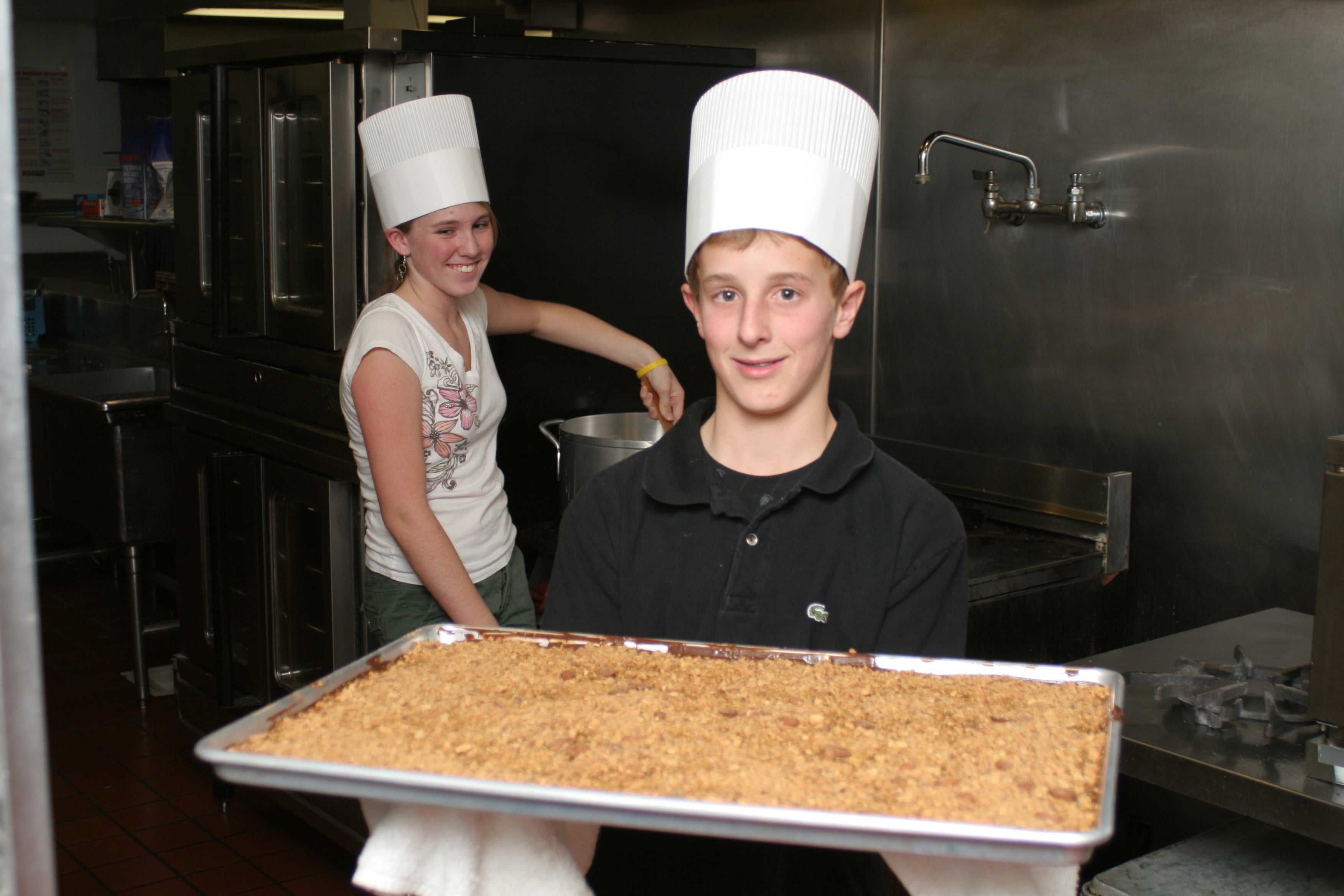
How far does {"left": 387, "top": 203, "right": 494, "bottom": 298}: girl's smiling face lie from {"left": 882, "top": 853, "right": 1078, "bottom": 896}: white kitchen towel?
143cm

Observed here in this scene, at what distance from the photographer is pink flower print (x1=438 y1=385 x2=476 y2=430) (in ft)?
6.60

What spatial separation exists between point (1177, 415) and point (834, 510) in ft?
4.01

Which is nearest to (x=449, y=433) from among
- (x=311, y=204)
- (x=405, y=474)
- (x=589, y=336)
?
(x=405, y=474)

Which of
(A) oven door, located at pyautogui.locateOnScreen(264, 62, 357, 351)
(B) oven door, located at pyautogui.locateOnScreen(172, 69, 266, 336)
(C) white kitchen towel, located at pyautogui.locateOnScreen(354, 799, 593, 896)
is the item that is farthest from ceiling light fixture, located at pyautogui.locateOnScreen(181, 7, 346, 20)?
(C) white kitchen towel, located at pyautogui.locateOnScreen(354, 799, 593, 896)

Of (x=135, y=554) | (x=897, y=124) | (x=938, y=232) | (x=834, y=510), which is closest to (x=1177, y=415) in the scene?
(x=938, y=232)

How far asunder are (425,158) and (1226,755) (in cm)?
149

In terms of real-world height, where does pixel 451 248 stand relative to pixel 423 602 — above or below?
above

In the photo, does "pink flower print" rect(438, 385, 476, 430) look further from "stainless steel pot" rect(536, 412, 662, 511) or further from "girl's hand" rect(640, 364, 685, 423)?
"girl's hand" rect(640, 364, 685, 423)

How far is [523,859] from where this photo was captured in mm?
838

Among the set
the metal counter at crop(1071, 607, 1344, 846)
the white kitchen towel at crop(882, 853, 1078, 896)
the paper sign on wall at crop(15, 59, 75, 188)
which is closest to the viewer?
the white kitchen towel at crop(882, 853, 1078, 896)

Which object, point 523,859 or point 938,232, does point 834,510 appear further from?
point 938,232

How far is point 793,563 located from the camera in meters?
1.21

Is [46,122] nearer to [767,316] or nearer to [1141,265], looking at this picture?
[1141,265]

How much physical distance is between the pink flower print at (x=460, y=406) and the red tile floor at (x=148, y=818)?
1137mm
